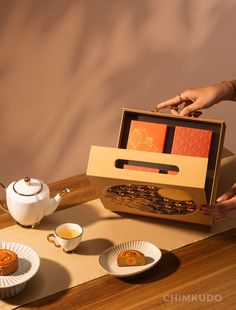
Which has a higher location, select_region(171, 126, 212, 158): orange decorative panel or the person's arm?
the person's arm

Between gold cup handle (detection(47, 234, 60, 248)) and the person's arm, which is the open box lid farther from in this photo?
gold cup handle (detection(47, 234, 60, 248))

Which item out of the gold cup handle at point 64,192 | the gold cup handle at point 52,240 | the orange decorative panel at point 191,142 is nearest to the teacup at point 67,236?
the gold cup handle at point 52,240

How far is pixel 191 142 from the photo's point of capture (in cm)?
180

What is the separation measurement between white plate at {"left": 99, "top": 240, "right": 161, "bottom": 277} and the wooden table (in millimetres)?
24

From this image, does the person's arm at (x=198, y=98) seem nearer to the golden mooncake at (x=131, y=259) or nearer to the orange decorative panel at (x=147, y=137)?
the orange decorative panel at (x=147, y=137)

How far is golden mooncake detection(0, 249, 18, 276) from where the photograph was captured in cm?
159

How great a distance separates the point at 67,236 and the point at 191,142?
459mm

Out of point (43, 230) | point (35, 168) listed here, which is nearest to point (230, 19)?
point (35, 168)

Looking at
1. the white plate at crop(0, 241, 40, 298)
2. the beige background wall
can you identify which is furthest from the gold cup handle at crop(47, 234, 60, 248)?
the beige background wall

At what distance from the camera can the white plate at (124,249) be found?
167cm

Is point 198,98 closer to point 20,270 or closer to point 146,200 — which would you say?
point 146,200

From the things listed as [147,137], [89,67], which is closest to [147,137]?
[147,137]

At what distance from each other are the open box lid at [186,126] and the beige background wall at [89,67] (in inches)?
→ 55.5

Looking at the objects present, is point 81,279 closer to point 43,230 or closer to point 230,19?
point 43,230
